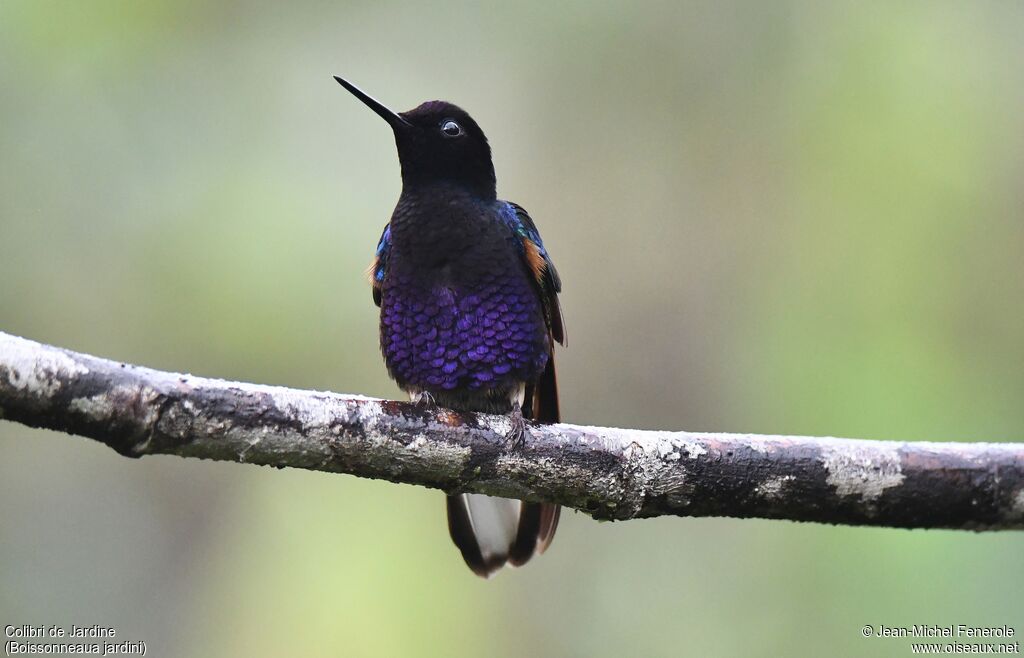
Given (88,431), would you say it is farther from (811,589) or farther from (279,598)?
(811,589)

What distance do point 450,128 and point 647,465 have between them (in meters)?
1.88

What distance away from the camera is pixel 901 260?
21.6ft

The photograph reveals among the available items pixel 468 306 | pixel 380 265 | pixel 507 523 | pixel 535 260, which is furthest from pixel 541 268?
pixel 507 523

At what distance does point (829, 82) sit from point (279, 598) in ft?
16.2

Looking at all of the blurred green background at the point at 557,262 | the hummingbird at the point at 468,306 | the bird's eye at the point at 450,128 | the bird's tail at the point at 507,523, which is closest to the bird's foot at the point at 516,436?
the hummingbird at the point at 468,306

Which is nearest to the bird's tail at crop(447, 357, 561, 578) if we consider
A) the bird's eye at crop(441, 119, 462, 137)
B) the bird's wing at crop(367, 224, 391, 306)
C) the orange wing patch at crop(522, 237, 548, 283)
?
the orange wing patch at crop(522, 237, 548, 283)

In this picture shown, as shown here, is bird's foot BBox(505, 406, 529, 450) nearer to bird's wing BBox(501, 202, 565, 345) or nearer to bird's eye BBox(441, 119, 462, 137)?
bird's wing BBox(501, 202, 565, 345)

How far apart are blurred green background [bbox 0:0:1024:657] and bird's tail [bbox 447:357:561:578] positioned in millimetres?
1705

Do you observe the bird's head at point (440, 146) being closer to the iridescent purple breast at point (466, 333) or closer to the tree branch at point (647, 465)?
the iridescent purple breast at point (466, 333)

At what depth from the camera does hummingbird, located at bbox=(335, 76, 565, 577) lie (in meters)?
3.73

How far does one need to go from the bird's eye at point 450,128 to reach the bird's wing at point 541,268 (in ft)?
1.25

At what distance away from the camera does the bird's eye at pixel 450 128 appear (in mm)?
4145

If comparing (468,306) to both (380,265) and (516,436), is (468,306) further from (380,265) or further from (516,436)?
(516,436)

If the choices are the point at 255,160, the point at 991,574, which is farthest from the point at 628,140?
the point at 991,574
